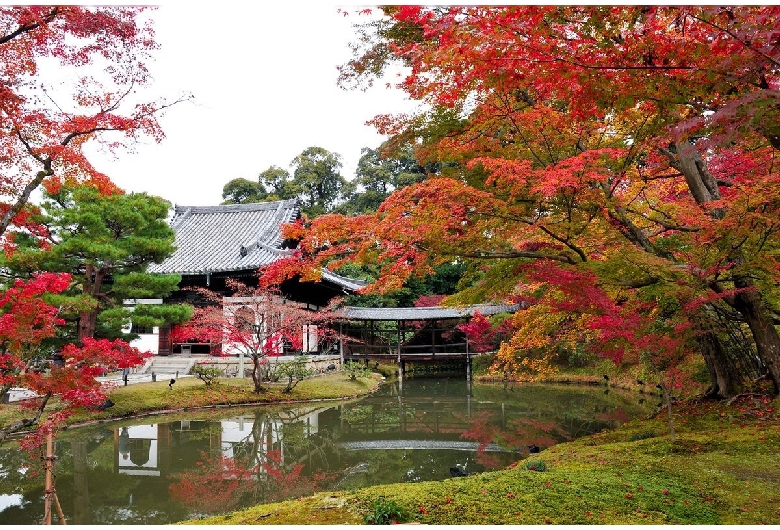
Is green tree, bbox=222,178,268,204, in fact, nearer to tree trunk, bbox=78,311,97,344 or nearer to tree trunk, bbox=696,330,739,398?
tree trunk, bbox=78,311,97,344

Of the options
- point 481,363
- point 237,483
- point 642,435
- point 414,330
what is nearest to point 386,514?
point 237,483

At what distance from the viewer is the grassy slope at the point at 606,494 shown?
12.5 feet

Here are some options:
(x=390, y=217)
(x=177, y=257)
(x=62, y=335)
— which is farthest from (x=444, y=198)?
(x=177, y=257)

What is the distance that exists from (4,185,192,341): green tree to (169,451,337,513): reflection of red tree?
524 centimetres

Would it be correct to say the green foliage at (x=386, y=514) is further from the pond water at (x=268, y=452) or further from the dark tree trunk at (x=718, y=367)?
the dark tree trunk at (x=718, y=367)

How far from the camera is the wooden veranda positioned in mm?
22312

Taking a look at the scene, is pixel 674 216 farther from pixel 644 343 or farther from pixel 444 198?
pixel 444 198

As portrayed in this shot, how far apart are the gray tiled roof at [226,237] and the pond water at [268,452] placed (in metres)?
6.43

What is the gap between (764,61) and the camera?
3178 mm

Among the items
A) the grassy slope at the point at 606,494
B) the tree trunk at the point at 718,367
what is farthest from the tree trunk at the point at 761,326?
the tree trunk at the point at 718,367

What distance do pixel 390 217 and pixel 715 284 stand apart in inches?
168

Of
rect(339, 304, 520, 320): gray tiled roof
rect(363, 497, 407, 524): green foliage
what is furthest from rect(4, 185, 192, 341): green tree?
rect(339, 304, 520, 320): gray tiled roof

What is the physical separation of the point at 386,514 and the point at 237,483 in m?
3.65

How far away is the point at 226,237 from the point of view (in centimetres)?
2102
